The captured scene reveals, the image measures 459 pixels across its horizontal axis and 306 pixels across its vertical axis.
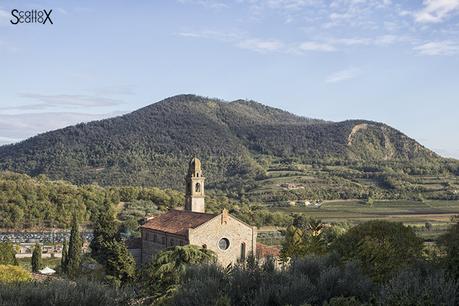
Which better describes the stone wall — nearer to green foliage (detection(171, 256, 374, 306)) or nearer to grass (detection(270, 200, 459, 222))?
green foliage (detection(171, 256, 374, 306))

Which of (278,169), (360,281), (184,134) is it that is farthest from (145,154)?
(360,281)

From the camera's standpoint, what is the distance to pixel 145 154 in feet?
563

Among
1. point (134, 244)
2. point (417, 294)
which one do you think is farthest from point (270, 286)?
point (134, 244)

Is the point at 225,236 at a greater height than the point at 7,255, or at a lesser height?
greater

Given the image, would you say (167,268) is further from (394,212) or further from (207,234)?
(394,212)

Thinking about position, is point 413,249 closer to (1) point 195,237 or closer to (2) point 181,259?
(2) point 181,259

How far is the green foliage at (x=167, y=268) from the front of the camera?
28.6 m

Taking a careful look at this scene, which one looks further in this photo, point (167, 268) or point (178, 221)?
point (178, 221)

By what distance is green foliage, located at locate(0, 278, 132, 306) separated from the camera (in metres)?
15.4

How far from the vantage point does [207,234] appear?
4225cm

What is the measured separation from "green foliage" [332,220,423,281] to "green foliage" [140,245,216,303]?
7058 millimetres

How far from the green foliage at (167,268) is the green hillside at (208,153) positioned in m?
96.8

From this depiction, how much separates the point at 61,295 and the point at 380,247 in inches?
676

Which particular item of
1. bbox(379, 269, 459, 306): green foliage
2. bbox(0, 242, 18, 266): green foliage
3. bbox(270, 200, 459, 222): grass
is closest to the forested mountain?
bbox(270, 200, 459, 222): grass
